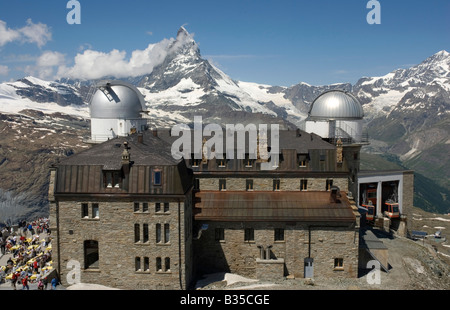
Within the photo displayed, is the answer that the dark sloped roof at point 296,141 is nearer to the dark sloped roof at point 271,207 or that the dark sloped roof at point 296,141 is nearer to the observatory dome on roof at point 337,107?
the dark sloped roof at point 271,207

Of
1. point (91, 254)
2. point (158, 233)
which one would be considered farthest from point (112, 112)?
point (158, 233)

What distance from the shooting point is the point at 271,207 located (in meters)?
50.7

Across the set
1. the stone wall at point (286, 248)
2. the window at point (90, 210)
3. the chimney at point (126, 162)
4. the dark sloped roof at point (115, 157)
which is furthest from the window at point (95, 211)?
the stone wall at point (286, 248)

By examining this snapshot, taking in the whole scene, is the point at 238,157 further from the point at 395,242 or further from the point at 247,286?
the point at 395,242

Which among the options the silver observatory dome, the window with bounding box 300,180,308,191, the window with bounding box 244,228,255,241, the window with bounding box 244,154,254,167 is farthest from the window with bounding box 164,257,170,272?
the silver observatory dome

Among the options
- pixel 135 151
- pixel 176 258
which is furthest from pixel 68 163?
pixel 176 258

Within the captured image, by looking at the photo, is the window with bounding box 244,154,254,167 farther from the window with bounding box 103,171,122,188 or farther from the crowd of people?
the crowd of people

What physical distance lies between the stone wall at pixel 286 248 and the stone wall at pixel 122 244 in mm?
5901

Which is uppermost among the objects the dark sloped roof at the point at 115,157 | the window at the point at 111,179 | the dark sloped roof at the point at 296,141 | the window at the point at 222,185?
the dark sloped roof at the point at 296,141

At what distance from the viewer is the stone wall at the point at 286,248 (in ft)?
159

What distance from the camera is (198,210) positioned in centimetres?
5091

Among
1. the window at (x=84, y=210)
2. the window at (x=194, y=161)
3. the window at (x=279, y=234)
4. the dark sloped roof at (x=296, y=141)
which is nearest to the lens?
the window at (x=84, y=210)

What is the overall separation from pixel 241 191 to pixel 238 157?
423cm

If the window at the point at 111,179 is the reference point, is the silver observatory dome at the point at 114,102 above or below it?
above
